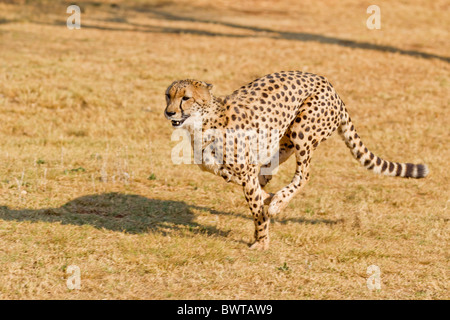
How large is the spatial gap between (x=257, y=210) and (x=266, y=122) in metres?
0.92

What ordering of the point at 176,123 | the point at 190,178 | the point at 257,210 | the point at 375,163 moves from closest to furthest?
the point at 176,123
the point at 257,210
the point at 375,163
the point at 190,178

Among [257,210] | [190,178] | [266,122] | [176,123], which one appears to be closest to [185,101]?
[176,123]

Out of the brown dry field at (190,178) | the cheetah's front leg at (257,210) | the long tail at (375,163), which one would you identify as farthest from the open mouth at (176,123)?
the long tail at (375,163)

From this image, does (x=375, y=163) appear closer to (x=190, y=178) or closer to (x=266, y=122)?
(x=266, y=122)

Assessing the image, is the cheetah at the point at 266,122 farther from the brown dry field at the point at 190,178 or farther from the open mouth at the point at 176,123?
the brown dry field at the point at 190,178

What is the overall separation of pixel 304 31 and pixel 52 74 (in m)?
8.79

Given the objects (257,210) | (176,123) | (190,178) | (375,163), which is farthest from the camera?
(190,178)

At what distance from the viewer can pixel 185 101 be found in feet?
20.4

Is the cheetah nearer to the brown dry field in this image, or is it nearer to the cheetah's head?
the cheetah's head

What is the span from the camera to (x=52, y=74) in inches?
535

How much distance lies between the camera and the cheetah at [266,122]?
636cm

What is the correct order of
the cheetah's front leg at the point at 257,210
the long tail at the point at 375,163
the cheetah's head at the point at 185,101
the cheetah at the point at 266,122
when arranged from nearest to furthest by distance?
the cheetah's head at the point at 185,101
the cheetah at the point at 266,122
the cheetah's front leg at the point at 257,210
the long tail at the point at 375,163

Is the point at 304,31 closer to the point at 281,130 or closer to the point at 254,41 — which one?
the point at 254,41

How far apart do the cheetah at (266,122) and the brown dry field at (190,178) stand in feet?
1.90
